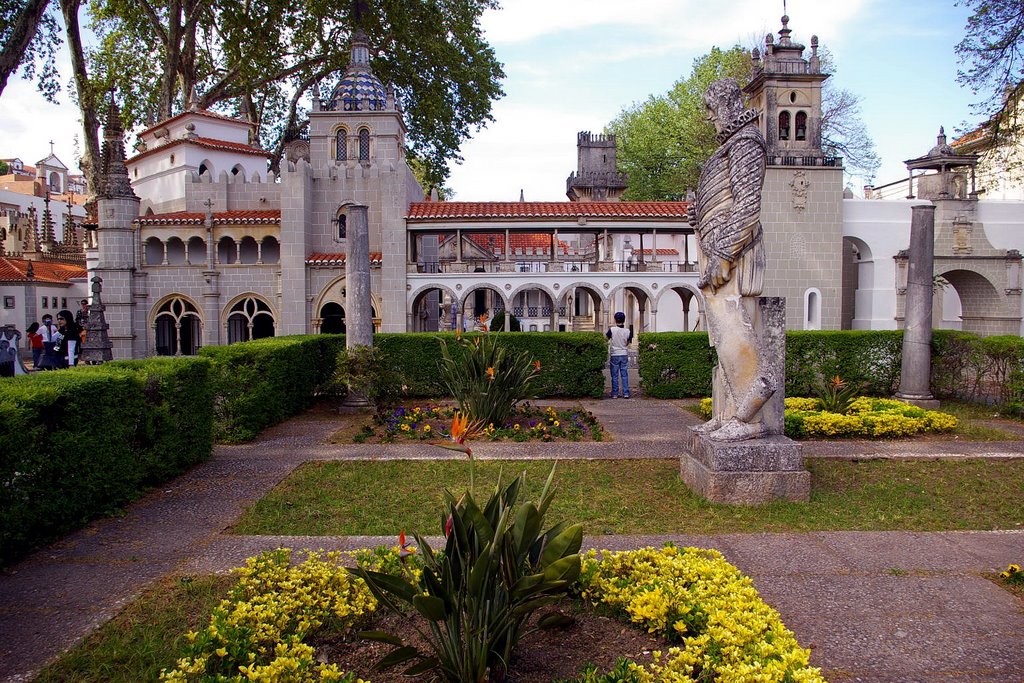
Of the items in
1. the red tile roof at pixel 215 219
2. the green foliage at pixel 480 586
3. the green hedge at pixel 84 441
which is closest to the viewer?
the green foliage at pixel 480 586

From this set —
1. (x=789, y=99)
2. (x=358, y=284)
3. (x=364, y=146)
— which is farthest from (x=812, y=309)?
(x=364, y=146)

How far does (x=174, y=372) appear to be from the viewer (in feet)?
24.4

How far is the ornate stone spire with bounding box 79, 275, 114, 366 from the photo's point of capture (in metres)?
18.6

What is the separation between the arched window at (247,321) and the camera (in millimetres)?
21719

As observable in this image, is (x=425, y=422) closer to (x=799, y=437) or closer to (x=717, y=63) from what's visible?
(x=799, y=437)

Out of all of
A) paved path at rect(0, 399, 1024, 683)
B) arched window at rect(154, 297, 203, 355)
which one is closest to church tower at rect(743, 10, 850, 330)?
paved path at rect(0, 399, 1024, 683)

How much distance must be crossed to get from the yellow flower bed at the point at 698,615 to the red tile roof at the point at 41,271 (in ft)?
114

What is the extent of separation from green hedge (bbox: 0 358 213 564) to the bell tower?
1840 cm

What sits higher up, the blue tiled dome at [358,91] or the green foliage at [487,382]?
the blue tiled dome at [358,91]

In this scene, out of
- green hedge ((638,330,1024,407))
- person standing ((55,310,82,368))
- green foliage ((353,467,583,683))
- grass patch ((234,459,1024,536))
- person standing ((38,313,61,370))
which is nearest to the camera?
green foliage ((353,467,583,683))

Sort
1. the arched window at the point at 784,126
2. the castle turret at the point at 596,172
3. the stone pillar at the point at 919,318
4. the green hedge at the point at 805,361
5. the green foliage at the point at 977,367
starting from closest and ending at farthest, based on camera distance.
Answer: the green foliage at the point at 977,367 → the stone pillar at the point at 919,318 → the green hedge at the point at 805,361 → the arched window at the point at 784,126 → the castle turret at the point at 596,172

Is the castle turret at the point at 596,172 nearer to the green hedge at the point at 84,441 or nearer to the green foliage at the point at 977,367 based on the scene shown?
the green foliage at the point at 977,367

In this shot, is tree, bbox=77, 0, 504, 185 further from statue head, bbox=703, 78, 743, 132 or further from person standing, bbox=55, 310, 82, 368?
statue head, bbox=703, 78, 743, 132

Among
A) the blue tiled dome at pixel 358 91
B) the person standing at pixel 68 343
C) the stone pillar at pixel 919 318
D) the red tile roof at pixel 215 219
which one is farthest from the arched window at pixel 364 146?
the stone pillar at pixel 919 318
